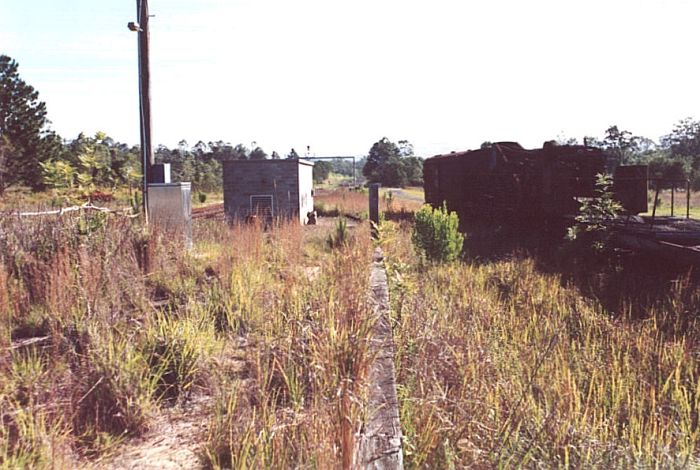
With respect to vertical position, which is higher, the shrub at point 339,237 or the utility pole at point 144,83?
the utility pole at point 144,83

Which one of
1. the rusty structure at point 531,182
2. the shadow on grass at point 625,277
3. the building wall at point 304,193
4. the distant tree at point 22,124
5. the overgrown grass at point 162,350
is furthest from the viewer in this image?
the distant tree at point 22,124

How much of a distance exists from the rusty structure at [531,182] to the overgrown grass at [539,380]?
16.0 feet

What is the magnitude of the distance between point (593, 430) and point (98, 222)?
5.03m

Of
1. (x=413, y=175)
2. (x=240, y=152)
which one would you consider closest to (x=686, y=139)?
(x=413, y=175)

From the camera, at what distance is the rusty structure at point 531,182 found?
11.1 m

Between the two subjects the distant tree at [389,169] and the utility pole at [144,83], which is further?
the distant tree at [389,169]

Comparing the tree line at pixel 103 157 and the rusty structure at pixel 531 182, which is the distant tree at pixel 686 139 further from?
the rusty structure at pixel 531 182

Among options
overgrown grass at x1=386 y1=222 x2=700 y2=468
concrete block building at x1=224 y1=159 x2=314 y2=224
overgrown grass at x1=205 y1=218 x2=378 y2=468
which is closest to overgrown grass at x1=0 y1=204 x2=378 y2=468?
overgrown grass at x1=205 y1=218 x2=378 y2=468

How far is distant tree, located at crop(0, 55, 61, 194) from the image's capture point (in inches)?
1430

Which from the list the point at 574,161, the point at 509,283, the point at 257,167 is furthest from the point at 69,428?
the point at 257,167

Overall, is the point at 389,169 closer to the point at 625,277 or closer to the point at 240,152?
the point at 240,152

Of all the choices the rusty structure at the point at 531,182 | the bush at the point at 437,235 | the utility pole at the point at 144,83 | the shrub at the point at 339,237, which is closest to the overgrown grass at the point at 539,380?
the bush at the point at 437,235

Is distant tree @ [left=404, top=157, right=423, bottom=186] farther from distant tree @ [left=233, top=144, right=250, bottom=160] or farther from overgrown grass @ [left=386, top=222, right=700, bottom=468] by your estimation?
overgrown grass @ [left=386, top=222, right=700, bottom=468]

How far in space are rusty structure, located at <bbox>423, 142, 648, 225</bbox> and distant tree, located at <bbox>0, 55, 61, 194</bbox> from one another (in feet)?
101
